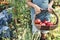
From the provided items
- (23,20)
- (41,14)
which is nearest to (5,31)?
(23,20)

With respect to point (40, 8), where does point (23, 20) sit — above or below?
below

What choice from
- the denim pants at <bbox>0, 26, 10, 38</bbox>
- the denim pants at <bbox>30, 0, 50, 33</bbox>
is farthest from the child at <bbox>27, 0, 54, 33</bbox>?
the denim pants at <bbox>0, 26, 10, 38</bbox>

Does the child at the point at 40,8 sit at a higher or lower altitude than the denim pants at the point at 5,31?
higher

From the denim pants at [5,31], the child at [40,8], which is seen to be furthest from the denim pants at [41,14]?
the denim pants at [5,31]

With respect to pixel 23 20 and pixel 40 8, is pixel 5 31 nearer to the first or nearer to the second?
pixel 23 20

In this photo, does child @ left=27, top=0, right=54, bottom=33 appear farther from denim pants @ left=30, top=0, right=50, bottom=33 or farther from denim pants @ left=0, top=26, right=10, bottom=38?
denim pants @ left=0, top=26, right=10, bottom=38

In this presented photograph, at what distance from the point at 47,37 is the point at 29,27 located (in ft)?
0.61

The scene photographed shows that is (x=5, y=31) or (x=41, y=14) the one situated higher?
(x=41, y=14)

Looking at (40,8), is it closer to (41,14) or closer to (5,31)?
(41,14)

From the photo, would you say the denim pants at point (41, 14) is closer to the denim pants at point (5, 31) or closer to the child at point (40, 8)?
the child at point (40, 8)

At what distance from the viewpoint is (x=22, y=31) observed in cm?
4256

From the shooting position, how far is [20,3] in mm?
42562

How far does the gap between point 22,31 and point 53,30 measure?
11.1 inches

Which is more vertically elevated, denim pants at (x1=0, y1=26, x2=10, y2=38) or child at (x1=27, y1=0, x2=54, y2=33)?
child at (x1=27, y1=0, x2=54, y2=33)
